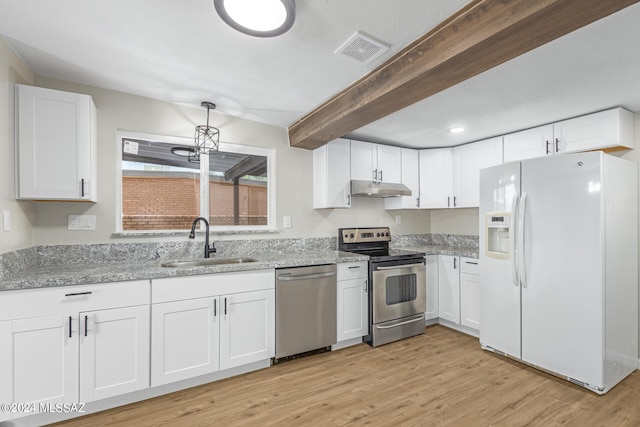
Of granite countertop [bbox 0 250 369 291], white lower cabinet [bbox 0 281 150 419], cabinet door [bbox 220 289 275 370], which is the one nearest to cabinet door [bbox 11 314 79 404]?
white lower cabinet [bbox 0 281 150 419]

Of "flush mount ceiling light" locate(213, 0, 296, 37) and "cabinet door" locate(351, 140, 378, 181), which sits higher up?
"flush mount ceiling light" locate(213, 0, 296, 37)

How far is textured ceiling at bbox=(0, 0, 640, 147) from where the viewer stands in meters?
1.55

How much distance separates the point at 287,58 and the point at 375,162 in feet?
6.55

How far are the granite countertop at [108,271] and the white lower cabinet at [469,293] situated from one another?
1.73 m

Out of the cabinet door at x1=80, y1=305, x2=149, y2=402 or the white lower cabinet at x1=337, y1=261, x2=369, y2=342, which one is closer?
the cabinet door at x1=80, y1=305, x2=149, y2=402

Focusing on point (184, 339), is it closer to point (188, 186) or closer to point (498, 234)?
point (188, 186)

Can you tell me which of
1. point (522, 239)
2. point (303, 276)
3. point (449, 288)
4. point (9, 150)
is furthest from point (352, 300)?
point (9, 150)

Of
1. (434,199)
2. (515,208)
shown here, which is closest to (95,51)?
(515,208)

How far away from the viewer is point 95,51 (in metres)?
1.93

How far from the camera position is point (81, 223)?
94.5 inches

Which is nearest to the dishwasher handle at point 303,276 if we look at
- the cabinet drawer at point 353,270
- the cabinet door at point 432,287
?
the cabinet drawer at point 353,270

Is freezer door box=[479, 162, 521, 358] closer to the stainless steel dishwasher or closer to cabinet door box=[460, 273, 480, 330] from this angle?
cabinet door box=[460, 273, 480, 330]

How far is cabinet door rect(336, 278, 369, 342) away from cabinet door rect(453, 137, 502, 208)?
180 cm

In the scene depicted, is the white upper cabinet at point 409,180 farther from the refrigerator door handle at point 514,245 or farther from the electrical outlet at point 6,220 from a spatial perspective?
the electrical outlet at point 6,220
